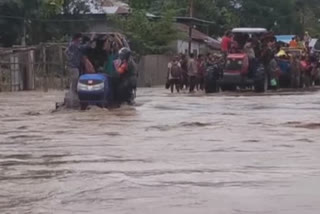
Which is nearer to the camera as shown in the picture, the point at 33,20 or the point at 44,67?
the point at 44,67

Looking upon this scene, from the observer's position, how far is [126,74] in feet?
67.1

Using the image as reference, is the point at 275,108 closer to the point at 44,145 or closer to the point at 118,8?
the point at 44,145

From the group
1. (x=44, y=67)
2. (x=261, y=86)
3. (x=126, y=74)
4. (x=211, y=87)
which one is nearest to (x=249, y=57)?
(x=261, y=86)

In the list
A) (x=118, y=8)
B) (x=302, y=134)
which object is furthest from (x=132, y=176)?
(x=118, y=8)

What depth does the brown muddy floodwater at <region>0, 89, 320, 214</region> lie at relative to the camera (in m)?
Answer: 8.23

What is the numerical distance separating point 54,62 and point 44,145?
27.6m

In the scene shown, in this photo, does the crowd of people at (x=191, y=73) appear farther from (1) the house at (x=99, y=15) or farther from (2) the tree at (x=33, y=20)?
(1) the house at (x=99, y=15)

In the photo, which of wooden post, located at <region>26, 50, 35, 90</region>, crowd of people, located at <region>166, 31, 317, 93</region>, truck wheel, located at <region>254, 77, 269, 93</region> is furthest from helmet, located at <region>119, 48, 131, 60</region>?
wooden post, located at <region>26, 50, 35, 90</region>

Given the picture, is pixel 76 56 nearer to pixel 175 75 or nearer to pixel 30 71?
pixel 175 75

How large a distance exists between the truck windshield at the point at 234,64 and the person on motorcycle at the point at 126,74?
29.5 feet

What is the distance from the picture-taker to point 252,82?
30.2 m

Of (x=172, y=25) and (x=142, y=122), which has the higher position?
(x=172, y=25)

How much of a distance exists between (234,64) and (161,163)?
19091 millimetres

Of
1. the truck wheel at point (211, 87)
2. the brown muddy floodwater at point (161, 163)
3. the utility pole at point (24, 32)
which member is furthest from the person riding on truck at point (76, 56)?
the utility pole at point (24, 32)
